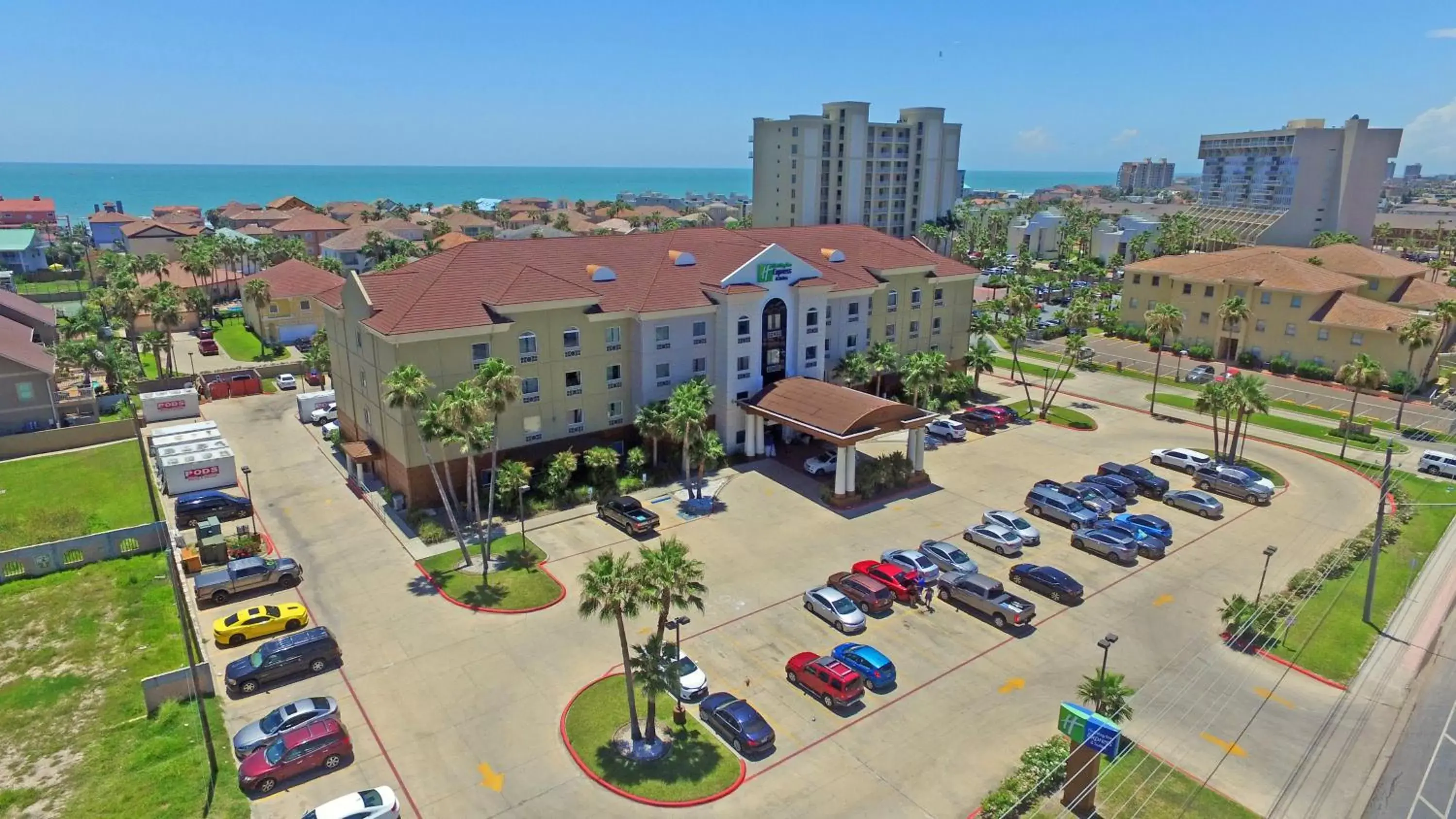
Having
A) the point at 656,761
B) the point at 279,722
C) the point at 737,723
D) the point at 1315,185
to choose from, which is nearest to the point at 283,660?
the point at 279,722

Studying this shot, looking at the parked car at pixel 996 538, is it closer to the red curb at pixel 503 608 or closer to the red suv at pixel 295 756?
the red curb at pixel 503 608

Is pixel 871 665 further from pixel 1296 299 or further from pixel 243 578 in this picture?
pixel 1296 299

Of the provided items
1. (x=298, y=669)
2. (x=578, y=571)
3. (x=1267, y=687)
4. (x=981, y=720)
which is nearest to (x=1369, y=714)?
(x=1267, y=687)

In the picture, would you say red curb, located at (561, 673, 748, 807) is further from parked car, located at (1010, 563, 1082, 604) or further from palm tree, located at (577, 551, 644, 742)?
parked car, located at (1010, 563, 1082, 604)

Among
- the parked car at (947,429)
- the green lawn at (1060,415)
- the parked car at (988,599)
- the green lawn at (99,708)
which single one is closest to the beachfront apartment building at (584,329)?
the parked car at (947,429)

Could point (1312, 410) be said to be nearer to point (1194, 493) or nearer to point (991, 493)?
point (1194, 493)
